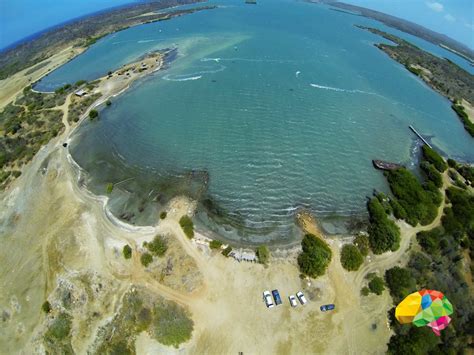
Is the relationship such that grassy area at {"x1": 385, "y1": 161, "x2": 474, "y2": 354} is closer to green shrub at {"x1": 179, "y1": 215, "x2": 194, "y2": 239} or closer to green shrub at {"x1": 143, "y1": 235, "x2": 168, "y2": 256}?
green shrub at {"x1": 179, "y1": 215, "x2": 194, "y2": 239}

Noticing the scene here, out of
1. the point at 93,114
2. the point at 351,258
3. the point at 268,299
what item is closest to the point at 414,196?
the point at 351,258

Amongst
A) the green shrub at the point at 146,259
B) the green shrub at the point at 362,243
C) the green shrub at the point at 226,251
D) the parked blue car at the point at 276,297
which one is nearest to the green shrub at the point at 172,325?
the green shrub at the point at 146,259

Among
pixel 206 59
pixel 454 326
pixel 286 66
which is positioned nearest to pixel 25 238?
pixel 454 326

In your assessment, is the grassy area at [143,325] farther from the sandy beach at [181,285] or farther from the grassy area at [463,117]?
the grassy area at [463,117]

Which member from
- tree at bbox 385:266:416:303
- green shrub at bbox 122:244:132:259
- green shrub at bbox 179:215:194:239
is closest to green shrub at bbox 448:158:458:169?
tree at bbox 385:266:416:303

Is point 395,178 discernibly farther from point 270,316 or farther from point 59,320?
point 59,320
